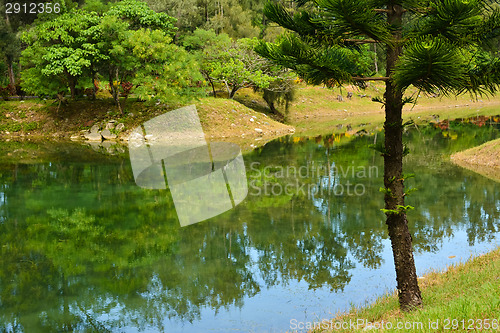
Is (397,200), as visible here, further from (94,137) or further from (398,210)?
(94,137)

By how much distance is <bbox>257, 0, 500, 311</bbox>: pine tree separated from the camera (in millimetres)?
5445

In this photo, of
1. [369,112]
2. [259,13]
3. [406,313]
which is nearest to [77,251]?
[406,313]

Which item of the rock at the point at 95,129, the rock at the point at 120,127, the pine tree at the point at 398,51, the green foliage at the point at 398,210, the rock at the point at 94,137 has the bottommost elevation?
the rock at the point at 94,137

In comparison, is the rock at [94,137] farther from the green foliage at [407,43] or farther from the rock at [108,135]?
the green foliage at [407,43]

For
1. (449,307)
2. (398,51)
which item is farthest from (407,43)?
(449,307)

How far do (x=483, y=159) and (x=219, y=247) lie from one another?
15.2 meters

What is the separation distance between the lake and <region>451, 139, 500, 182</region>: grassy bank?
89cm

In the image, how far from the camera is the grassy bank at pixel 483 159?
66.4 feet

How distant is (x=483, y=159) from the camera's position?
21812 mm

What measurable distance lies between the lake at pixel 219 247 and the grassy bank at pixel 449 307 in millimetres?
820

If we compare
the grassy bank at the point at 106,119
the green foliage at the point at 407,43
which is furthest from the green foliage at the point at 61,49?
the green foliage at the point at 407,43

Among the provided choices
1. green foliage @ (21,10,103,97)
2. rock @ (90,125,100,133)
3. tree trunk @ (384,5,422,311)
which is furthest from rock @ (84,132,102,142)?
tree trunk @ (384,5,422,311)

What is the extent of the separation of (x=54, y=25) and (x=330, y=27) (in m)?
29.5

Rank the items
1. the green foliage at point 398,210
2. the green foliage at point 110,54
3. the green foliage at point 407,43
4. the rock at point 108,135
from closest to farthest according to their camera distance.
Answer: the green foliage at point 407,43 → the green foliage at point 398,210 → the green foliage at point 110,54 → the rock at point 108,135
